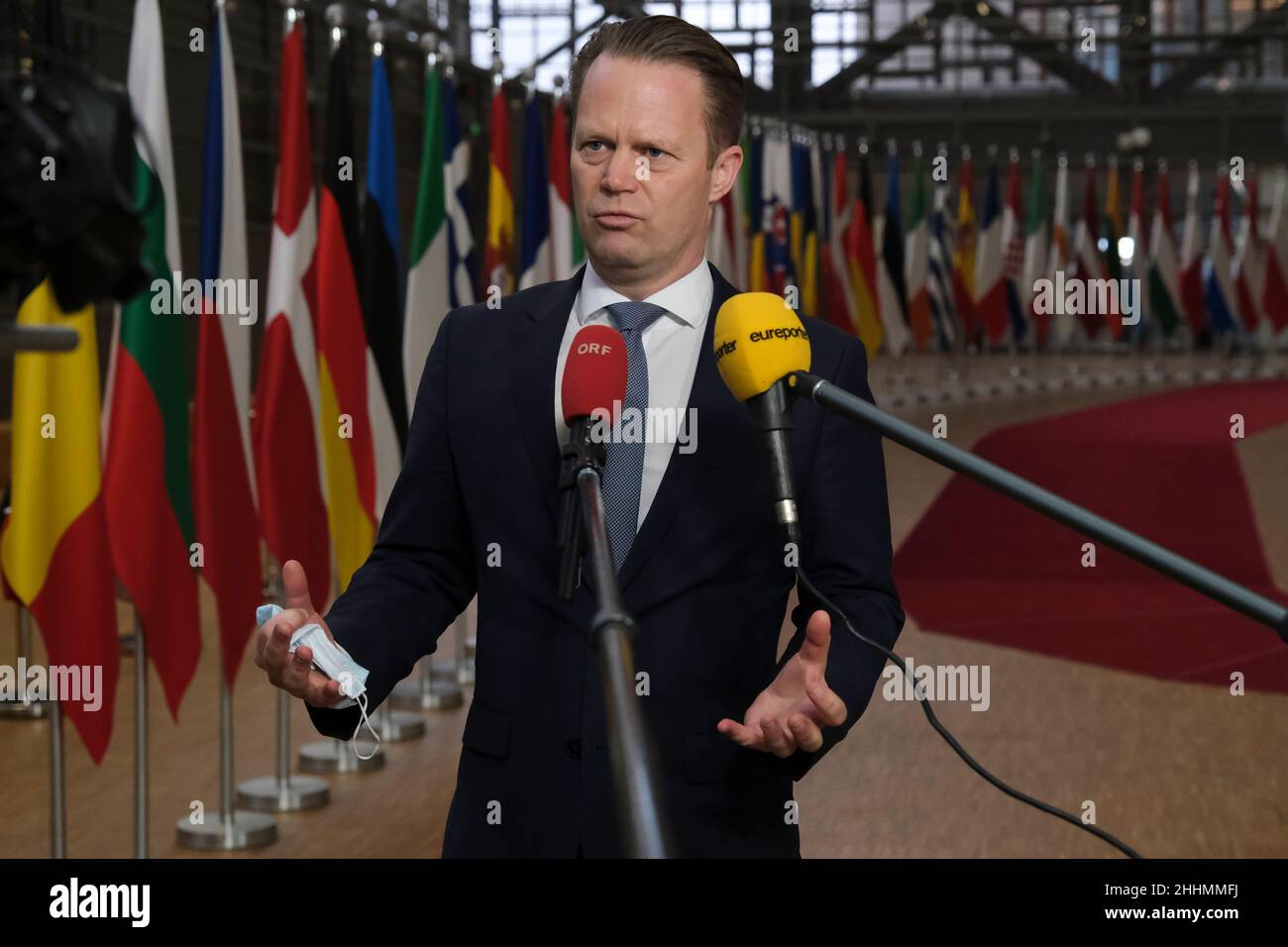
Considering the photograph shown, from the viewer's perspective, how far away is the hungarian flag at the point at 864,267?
16078 mm

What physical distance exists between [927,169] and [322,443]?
24.1 metres

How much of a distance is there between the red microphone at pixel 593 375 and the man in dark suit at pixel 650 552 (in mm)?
283

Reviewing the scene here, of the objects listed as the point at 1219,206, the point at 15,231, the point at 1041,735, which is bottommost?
the point at 1041,735

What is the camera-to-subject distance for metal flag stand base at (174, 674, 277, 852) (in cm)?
480

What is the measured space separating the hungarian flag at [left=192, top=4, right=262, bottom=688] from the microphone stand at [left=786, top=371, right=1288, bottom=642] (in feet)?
11.5

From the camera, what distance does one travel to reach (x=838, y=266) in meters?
15.7

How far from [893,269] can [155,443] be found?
13.3 metres

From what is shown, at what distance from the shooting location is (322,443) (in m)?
5.33

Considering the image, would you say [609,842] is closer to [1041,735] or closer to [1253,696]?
[1041,735]

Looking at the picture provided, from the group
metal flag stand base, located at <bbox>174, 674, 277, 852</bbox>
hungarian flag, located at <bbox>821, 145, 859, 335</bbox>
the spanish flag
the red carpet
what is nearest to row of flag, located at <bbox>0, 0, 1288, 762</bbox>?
the spanish flag

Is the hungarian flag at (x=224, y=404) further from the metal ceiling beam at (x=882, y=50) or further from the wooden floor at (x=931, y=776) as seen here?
the metal ceiling beam at (x=882, y=50)

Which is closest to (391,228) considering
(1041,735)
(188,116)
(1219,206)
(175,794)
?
(175,794)

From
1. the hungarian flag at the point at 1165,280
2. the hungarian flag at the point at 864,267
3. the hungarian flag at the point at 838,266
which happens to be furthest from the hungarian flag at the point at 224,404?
the hungarian flag at the point at 1165,280

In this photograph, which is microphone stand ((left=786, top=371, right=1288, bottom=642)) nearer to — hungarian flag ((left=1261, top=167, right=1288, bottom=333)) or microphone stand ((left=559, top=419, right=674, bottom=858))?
microphone stand ((left=559, top=419, right=674, bottom=858))
